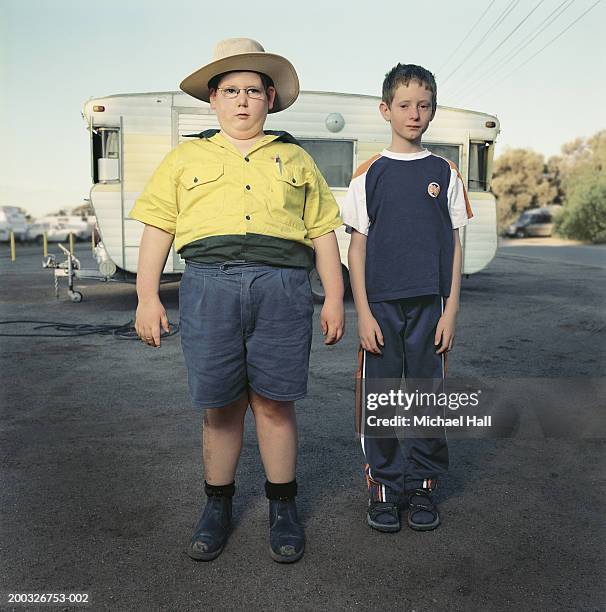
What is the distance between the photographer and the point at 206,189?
8.41 feet

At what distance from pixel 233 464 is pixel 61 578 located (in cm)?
76

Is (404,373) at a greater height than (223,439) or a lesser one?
greater

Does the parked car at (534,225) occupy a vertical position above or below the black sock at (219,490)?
above

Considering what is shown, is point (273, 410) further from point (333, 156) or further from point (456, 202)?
point (333, 156)

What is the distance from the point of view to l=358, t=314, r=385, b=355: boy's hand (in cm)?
289

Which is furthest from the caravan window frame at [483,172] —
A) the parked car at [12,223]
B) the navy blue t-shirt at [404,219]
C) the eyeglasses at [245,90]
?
the parked car at [12,223]

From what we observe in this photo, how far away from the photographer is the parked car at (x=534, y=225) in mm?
38594

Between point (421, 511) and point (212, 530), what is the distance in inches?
35.0

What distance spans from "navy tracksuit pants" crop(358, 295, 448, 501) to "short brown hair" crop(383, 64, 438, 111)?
837mm

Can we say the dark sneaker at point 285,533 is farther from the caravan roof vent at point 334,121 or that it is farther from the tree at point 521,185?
the tree at point 521,185

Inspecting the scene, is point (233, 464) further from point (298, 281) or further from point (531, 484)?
point (531, 484)

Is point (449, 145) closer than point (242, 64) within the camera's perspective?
No

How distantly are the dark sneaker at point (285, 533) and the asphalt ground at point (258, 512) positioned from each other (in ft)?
0.15

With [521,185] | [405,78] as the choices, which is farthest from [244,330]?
[521,185]
